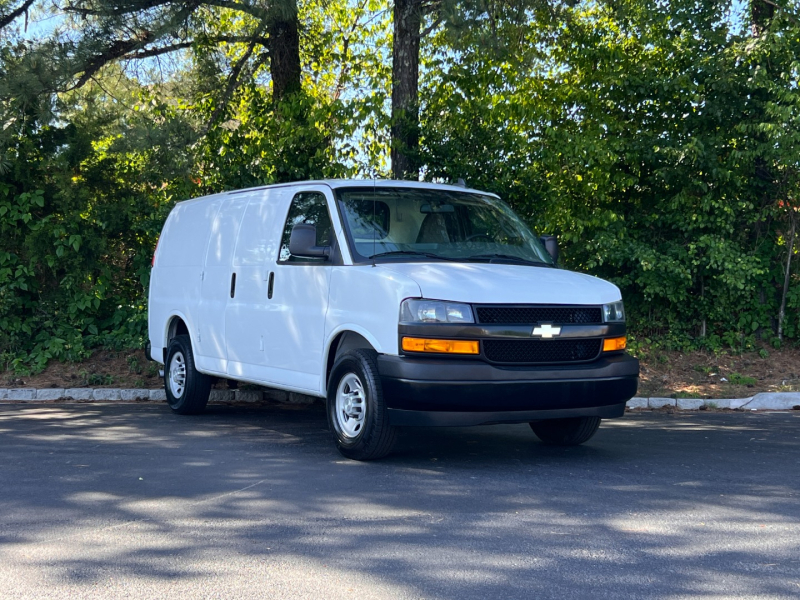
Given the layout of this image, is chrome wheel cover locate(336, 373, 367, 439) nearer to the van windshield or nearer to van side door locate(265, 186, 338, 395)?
van side door locate(265, 186, 338, 395)

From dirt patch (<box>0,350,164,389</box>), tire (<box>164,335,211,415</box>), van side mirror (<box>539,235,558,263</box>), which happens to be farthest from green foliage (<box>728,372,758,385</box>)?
dirt patch (<box>0,350,164,389</box>)

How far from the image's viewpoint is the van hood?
6816mm

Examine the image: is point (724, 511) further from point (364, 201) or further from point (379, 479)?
point (364, 201)

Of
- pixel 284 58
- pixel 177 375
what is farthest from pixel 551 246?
pixel 284 58

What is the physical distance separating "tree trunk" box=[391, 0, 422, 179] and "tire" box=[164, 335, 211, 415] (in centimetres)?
443

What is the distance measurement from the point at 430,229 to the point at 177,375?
3.80 m

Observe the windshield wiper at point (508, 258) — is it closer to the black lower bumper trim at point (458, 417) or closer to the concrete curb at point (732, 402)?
the black lower bumper trim at point (458, 417)

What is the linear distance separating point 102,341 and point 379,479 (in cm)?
863

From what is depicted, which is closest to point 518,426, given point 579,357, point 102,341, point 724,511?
point 579,357

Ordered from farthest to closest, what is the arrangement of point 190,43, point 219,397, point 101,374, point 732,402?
point 190,43
point 101,374
point 219,397
point 732,402

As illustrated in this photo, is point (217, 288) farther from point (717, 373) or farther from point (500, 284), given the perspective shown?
point (717, 373)

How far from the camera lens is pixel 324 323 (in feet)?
25.2

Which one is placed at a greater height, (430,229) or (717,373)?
(430,229)

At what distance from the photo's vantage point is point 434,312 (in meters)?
→ 6.76
